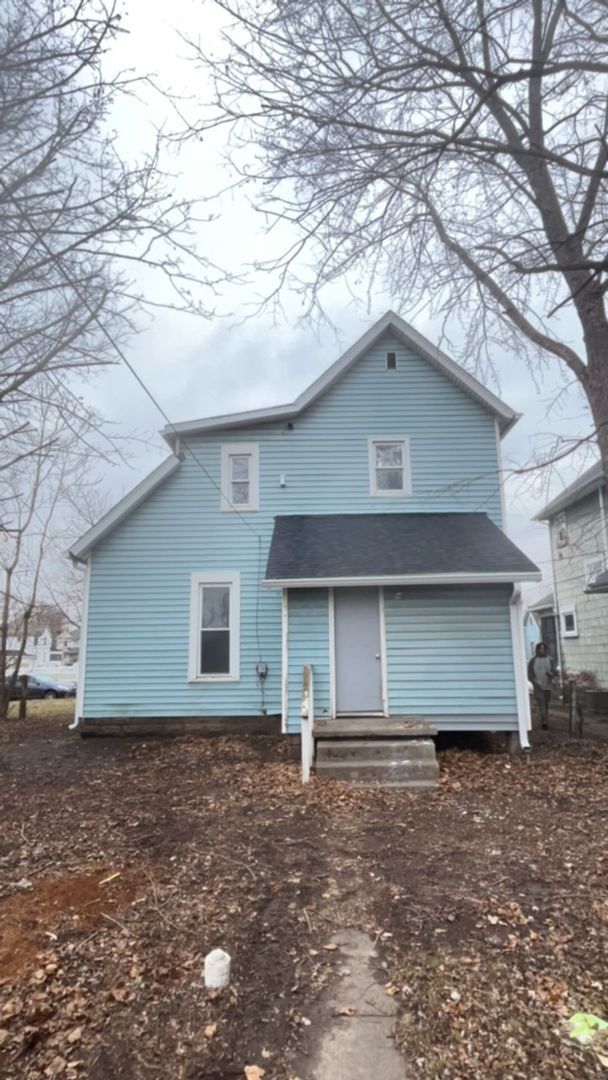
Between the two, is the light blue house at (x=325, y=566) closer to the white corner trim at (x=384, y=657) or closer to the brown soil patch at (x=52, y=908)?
the white corner trim at (x=384, y=657)

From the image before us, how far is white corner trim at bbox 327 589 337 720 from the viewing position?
9.13m

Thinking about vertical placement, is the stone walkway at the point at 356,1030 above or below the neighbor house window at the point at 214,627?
below

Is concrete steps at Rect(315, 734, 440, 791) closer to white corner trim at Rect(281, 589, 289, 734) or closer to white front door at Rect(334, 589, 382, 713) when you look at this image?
white corner trim at Rect(281, 589, 289, 734)

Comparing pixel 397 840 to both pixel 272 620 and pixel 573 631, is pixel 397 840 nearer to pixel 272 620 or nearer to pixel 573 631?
pixel 272 620

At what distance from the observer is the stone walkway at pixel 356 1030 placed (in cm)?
256

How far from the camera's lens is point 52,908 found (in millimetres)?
4039

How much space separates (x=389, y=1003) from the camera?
3.02m

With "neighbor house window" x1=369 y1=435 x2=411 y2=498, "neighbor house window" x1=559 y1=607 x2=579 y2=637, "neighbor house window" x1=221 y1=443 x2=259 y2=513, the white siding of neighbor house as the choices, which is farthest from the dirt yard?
"neighbor house window" x1=559 y1=607 x2=579 y2=637

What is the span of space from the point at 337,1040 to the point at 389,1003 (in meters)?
0.38

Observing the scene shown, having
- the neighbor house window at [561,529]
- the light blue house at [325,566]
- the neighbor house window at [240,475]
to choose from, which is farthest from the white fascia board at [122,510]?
the neighbor house window at [561,529]

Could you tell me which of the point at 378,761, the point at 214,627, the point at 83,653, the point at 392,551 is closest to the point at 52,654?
the point at 83,653

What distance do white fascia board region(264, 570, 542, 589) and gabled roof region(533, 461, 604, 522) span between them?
589 centimetres

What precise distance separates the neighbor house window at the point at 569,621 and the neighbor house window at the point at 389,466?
873cm

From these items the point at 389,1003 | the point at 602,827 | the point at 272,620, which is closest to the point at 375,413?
the point at 272,620
